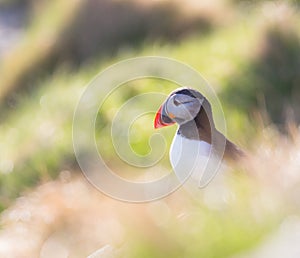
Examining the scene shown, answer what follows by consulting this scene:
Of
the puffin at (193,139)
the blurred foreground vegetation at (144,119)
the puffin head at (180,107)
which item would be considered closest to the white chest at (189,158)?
the puffin at (193,139)

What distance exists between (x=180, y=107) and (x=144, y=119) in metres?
2.65

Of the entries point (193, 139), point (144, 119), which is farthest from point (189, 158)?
point (144, 119)

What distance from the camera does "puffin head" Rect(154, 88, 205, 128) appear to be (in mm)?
5035

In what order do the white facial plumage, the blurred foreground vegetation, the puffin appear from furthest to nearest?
1. the white facial plumage
2. the puffin
3. the blurred foreground vegetation

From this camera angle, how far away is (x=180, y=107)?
506 cm

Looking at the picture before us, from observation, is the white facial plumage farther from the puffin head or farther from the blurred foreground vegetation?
the blurred foreground vegetation

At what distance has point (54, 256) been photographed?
430cm

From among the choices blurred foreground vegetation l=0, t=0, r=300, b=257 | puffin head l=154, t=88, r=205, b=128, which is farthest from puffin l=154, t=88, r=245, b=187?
blurred foreground vegetation l=0, t=0, r=300, b=257

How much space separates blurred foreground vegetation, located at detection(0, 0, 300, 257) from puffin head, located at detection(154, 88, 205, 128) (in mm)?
406

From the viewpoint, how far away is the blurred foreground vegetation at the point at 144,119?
3.20 meters

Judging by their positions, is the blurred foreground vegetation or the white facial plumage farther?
the white facial plumage

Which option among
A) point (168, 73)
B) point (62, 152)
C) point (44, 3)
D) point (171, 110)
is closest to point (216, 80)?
point (168, 73)

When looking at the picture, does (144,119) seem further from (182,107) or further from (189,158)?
(189,158)

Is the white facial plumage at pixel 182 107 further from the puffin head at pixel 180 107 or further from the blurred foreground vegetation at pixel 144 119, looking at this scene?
the blurred foreground vegetation at pixel 144 119
